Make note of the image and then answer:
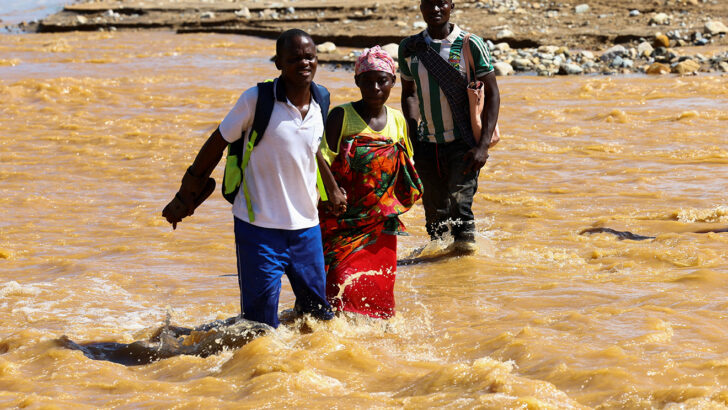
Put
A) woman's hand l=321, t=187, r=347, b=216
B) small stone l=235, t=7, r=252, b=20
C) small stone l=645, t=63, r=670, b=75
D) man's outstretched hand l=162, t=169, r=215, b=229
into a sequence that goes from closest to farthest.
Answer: man's outstretched hand l=162, t=169, r=215, b=229 < woman's hand l=321, t=187, r=347, b=216 < small stone l=645, t=63, r=670, b=75 < small stone l=235, t=7, r=252, b=20

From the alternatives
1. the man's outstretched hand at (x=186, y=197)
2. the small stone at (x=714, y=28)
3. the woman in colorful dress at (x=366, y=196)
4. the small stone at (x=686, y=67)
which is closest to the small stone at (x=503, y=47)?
the small stone at (x=686, y=67)

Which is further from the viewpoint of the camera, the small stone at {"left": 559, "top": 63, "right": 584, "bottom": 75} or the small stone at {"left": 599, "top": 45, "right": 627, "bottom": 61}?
the small stone at {"left": 599, "top": 45, "right": 627, "bottom": 61}

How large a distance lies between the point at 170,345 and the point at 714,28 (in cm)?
1638

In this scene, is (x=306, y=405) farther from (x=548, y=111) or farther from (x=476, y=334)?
(x=548, y=111)

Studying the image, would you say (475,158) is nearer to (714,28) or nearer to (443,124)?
(443,124)

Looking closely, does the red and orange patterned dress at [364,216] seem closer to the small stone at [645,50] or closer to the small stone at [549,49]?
the small stone at [645,50]

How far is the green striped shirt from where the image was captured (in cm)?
562

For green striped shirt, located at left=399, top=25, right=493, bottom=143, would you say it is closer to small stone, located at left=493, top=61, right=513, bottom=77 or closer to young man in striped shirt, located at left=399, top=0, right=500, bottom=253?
young man in striped shirt, located at left=399, top=0, right=500, bottom=253

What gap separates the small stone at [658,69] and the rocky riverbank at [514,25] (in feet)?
0.05

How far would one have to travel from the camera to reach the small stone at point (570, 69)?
53.1 feet

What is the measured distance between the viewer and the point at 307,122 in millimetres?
4004

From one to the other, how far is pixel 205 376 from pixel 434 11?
254 cm

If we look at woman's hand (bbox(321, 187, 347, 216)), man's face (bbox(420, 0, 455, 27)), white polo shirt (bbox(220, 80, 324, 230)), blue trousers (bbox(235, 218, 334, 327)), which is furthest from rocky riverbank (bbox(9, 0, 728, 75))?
white polo shirt (bbox(220, 80, 324, 230))

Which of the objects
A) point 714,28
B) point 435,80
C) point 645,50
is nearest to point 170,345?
point 435,80
